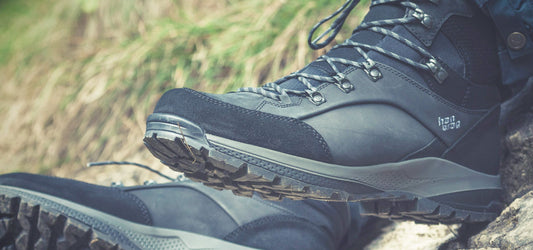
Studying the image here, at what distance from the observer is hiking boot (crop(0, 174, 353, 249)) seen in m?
1.15

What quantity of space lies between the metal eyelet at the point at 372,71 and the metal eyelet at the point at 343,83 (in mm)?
53

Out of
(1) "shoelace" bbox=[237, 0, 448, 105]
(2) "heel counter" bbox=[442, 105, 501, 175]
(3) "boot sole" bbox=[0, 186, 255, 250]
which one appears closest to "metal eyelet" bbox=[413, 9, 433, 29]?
(1) "shoelace" bbox=[237, 0, 448, 105]

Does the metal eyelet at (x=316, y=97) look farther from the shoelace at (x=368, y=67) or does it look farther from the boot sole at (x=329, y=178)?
the boot sole at (x=329, y=178)

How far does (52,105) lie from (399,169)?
301 cm

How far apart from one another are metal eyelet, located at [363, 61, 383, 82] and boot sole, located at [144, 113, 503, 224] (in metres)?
0.22

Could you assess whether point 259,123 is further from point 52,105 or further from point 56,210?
point 52,105

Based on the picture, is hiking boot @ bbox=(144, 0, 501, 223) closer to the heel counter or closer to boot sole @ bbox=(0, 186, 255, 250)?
the heel counter

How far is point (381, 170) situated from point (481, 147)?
1.08 ft

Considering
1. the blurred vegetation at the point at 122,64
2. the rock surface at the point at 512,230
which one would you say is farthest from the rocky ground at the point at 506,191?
the blurred vegetation at the point at 122,64

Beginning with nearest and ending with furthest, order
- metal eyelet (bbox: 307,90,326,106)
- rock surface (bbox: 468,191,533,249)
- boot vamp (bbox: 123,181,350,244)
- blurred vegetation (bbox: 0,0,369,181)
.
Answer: rock surface (bbox: 468,191,533,249) < metal eyelet (bbox: 307,90,326,106) < boot vamp (bbox: 123,181,350,244) < blurred vegetation (bbox: 0,0,369,181)

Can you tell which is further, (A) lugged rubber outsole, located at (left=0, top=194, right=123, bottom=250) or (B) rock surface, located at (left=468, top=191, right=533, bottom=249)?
(A) lugged rubber outsole, located at (left=0, top=194, right=123, bottom=250)

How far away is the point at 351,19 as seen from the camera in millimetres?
2498
